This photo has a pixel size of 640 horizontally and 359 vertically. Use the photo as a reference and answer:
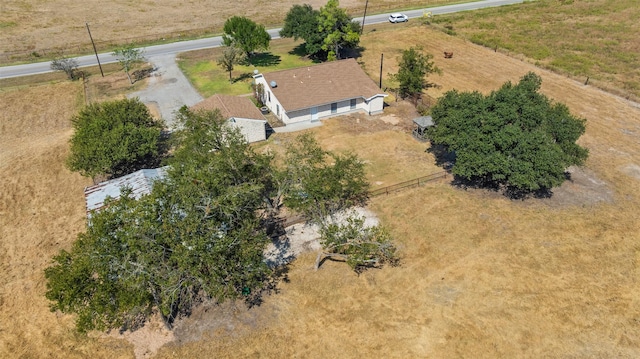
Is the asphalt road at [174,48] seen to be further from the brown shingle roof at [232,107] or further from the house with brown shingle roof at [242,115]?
the house with brown shingle roof at [242,115]

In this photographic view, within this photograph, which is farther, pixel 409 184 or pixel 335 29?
pixel 335 29

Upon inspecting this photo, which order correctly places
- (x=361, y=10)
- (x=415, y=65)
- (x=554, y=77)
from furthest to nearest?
(x=361, y=10) < (x=554, y=77) < (x=415, y=65)

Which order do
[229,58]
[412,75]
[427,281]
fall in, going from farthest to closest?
[229,58], [412,75], [427,281]

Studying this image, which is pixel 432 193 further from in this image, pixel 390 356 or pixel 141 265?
pixel 141 265

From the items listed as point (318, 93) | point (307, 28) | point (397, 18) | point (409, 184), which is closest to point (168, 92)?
point (318, 93)

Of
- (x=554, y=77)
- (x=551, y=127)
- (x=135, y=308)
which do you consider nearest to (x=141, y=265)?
(x=135, y=308)

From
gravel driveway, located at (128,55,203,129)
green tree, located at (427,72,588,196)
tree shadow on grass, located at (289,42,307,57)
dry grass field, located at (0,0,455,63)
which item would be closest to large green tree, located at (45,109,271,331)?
green tree, located at (427,72,588,196)

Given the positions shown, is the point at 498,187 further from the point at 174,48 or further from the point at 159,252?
the point at 174,48

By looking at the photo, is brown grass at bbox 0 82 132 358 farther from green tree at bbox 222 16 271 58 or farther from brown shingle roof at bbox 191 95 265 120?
green tree at bbox 222 16 271 58
